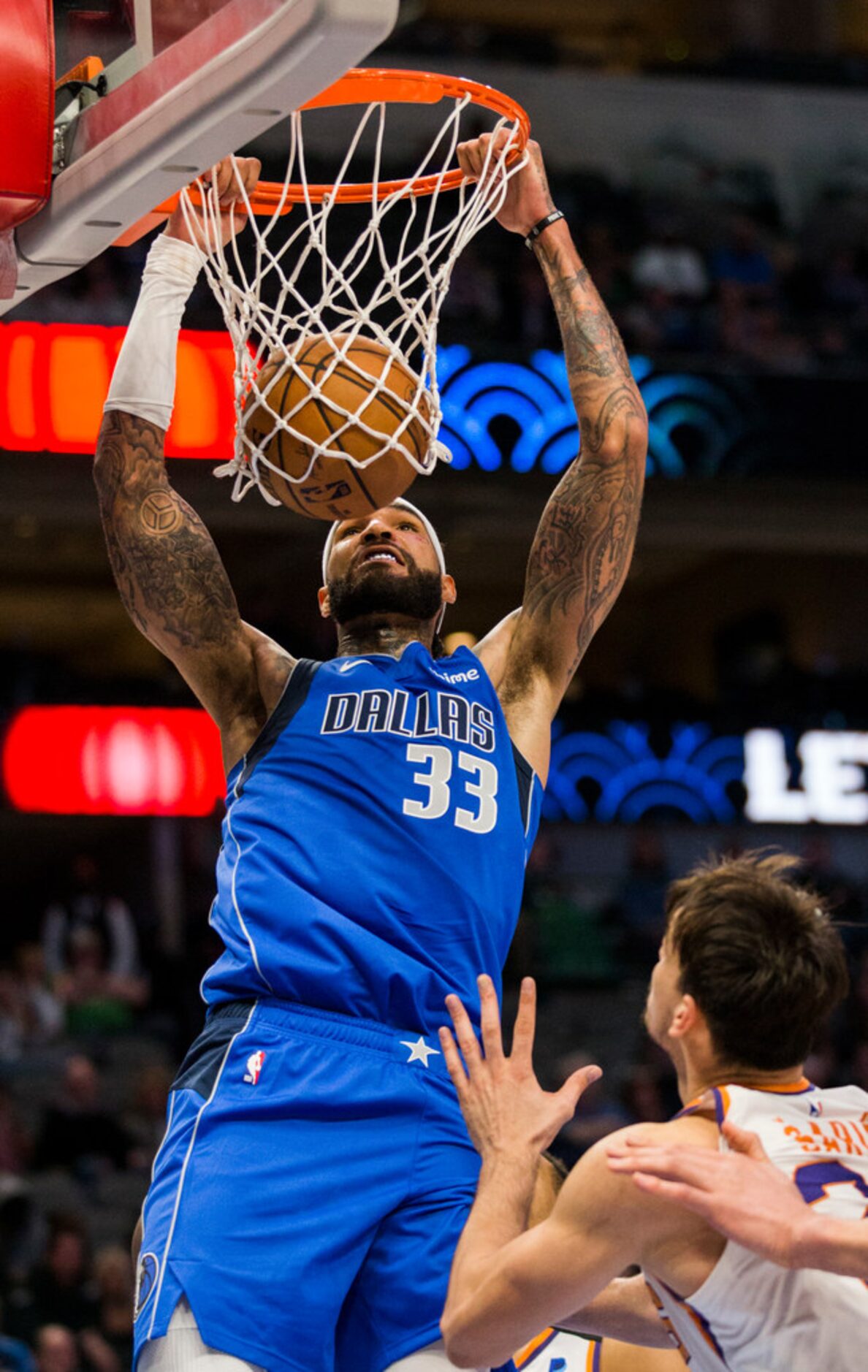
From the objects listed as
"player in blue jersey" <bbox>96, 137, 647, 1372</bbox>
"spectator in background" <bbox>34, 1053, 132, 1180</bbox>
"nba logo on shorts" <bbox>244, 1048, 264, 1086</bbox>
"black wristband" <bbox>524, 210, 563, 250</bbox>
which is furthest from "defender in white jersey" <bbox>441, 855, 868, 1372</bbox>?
"spectator in background" <bbox>34, 1053, 132, 1180</bbox>

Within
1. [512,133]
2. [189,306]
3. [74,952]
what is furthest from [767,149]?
[512,133]

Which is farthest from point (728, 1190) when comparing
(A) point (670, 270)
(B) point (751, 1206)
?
(A) point (670, 270)

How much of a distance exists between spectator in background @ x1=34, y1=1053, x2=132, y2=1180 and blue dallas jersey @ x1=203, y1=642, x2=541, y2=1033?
769cm

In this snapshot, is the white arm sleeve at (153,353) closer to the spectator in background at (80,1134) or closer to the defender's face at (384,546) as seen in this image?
the defender's face at (384,546)

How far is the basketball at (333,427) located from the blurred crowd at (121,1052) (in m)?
6.20

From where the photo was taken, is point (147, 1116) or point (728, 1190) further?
point (147, 1116)

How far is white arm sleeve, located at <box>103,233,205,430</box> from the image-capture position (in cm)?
383

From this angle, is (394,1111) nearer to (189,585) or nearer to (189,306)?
(189,585)

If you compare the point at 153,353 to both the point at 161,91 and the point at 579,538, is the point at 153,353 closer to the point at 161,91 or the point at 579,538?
the point at 161,91

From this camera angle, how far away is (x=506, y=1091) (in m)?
3.02

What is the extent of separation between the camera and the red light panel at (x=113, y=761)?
12844mm

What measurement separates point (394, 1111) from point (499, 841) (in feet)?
1.87

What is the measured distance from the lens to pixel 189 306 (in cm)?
1145

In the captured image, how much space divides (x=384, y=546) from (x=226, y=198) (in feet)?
2.89
